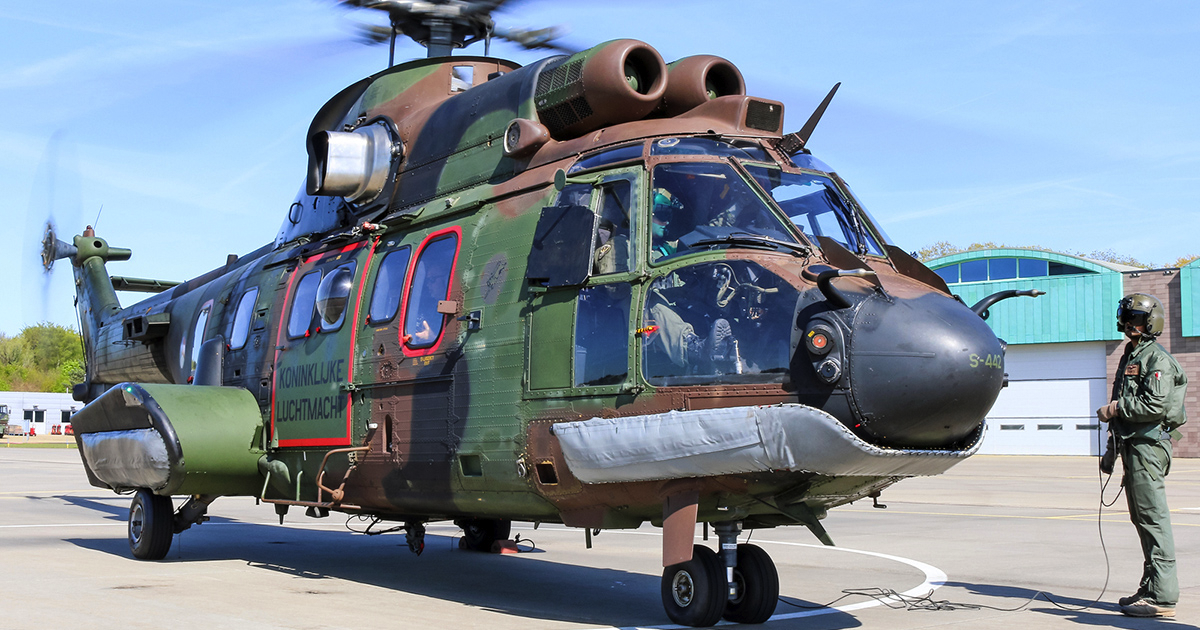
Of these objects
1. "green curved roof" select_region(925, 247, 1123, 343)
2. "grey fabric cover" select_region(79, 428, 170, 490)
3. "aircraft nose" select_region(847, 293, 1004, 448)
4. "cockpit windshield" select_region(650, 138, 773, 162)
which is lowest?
"grey fabric cover" select_region(79, 428, 170, 490)

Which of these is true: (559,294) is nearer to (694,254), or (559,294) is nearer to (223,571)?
(694,254)

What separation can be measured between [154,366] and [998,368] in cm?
1042

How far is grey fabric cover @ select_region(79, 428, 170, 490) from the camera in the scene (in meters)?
9.63

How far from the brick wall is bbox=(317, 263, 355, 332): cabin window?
38.2 meters

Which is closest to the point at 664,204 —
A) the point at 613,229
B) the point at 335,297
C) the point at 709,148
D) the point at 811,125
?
the point at 613,229

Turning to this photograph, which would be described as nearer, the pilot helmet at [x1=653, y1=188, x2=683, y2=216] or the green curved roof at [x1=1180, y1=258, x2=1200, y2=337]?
the pilot helmet at [x1=653, y1=188, x2=683, y2=216]

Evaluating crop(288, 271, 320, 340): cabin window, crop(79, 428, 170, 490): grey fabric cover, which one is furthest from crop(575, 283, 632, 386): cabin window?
crop(79, 428, 170, 490): grey fabric cover

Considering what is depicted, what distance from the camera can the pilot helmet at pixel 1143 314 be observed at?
Answer: 27.5 ft

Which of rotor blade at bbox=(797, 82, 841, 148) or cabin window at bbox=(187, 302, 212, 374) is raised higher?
rotor blade at bbox=(797, 82, 841, 148)

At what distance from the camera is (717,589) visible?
6777 millimetres

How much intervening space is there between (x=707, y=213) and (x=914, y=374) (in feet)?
5.60

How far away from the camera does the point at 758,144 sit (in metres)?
7.47

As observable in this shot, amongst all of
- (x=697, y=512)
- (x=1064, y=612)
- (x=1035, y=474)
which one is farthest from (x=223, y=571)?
(x=1035, y=474)

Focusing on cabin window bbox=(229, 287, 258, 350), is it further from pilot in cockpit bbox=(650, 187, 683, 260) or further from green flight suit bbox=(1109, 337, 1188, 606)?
green flight suit bbox=(1109, 337, 1188, 606)
